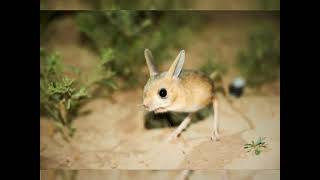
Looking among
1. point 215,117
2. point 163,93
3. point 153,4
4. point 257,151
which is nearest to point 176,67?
point 163,93

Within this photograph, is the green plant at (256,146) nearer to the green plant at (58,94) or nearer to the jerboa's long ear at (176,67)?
the jerboa's long ear at (176,67)

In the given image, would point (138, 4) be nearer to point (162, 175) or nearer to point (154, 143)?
point (154, 143)

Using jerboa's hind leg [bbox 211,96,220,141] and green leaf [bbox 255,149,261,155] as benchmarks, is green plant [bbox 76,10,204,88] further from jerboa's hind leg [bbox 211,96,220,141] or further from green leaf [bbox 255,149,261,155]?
green leaf [bbox 255,149,261,155]

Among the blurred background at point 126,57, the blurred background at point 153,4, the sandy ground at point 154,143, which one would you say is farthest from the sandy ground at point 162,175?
the blurred background at point 153,4

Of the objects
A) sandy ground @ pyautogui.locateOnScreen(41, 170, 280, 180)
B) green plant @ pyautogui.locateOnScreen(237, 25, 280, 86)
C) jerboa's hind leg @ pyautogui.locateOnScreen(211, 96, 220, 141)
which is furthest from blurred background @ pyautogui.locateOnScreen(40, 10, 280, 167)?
jerboa's hind leg @ pyautogui.locateOnScreen(211, 96, 220, 141)

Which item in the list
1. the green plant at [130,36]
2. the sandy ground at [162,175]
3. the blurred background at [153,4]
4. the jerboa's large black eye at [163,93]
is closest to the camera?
the jerboa's large black eye at [163,93]

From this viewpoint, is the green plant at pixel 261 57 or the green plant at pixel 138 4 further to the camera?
the green plant at pixel 261 57
